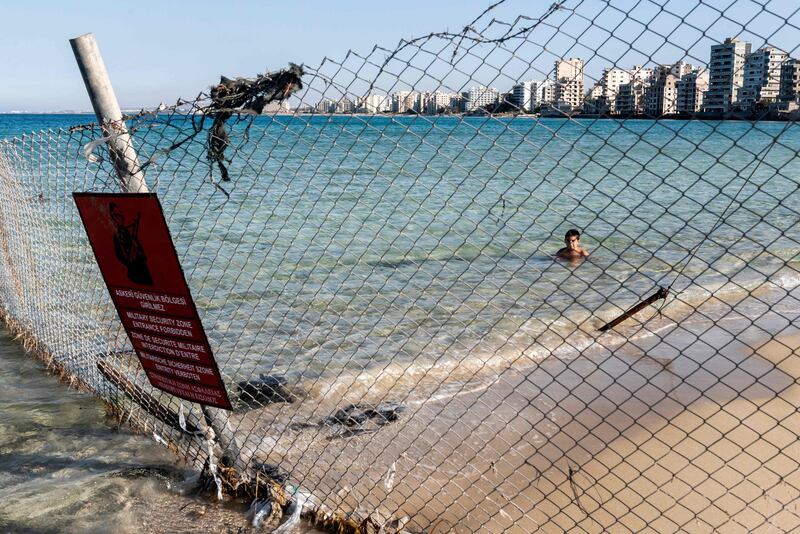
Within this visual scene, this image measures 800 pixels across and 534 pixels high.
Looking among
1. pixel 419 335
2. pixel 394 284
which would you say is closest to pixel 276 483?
pixel 419 335

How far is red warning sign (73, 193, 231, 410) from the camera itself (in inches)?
137

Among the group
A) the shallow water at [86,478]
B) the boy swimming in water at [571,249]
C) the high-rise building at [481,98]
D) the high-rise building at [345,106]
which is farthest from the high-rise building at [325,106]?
the boy swimming in water at [571,249]

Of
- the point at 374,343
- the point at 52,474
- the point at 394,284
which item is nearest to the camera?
the point at 52,474

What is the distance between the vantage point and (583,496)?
4.16m

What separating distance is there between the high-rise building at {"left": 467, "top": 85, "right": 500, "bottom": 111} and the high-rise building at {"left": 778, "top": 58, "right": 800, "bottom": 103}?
964mm

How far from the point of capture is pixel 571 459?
464 cm

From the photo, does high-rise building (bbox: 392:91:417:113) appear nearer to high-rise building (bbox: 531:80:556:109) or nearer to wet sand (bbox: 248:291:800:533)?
high-rise building (bbox: 531:80:556:109)

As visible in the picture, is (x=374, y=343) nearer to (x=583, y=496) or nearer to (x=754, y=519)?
(x=583, y=496)

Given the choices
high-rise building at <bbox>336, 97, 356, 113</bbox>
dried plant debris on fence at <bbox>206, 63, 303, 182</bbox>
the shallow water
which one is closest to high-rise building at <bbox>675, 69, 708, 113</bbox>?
high-rise building at <bbox>336, 97, 356, 113</bbox>

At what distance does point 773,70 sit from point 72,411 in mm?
5241

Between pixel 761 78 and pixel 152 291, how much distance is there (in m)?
2.88

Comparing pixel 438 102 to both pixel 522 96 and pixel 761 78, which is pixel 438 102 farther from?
pixel 761 78

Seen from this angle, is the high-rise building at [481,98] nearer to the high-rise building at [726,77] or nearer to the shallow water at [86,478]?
the high-rise building at [726,77]

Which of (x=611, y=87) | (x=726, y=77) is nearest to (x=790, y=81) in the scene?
(x=726, y=77)
